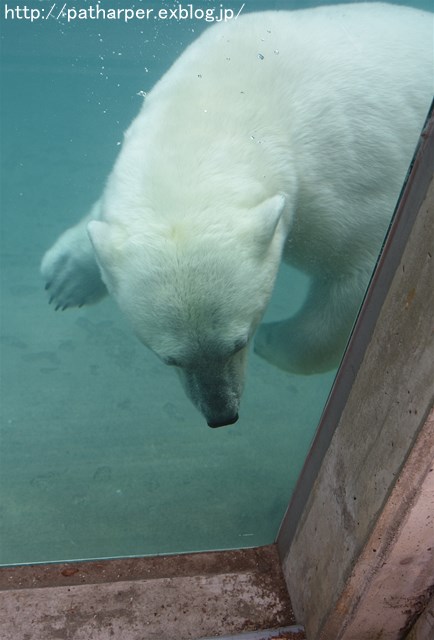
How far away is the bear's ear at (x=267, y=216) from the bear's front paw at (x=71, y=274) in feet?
2.35

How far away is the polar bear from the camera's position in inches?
41.1

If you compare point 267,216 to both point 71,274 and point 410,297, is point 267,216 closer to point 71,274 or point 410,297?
point 410,297

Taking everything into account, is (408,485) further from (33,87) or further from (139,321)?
(33,87)

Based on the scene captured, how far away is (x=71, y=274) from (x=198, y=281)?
835mm

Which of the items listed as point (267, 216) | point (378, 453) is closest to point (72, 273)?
point (267, 216)

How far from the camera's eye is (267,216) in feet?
3.52

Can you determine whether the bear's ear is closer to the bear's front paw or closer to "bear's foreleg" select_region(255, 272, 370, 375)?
"bear's foreleg" select_region(255, 272, 370, 375)

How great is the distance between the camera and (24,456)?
1.82 metres

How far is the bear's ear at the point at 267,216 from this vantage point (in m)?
1.07

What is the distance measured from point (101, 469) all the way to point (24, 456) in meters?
0.22

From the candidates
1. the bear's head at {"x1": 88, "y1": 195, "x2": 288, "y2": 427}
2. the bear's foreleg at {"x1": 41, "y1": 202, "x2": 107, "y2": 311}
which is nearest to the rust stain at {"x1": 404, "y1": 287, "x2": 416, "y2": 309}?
the bear's head at {"x1": 88, "y1": 195, "x2": 288, "y2": 427}

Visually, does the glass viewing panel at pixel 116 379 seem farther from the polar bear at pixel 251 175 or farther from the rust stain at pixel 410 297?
the rust stain at pixel 410 297

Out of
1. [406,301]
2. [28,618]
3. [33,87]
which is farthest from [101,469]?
[406,301]

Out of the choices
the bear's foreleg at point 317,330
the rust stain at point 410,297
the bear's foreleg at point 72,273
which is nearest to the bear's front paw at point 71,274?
the bear's foreleg at point 72,273
